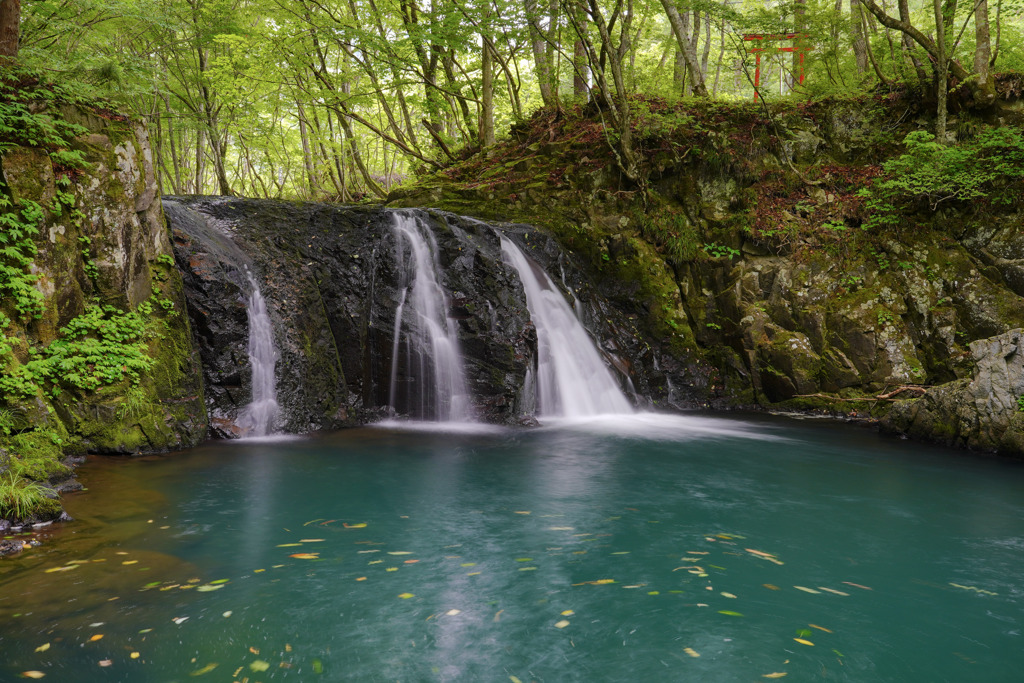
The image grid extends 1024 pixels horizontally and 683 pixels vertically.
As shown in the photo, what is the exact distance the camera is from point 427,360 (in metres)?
9.83

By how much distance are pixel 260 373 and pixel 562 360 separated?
17.1 ft

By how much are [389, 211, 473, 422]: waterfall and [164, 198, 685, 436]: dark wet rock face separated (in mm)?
49

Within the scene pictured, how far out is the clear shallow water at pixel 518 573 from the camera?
3.16 meters

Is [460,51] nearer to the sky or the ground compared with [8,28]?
nearer to the sky

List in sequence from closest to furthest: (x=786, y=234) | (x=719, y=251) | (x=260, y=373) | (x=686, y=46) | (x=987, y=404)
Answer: (x=987, y=404) → (x=260, y=373) → (x=786, y=234) → (x=719, y=251) → (x=686, y=46)

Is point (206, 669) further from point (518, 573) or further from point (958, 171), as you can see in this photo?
point (958, 171)

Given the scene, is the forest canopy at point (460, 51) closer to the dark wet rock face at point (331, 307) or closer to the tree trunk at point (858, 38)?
the tree trunk at point (858, 38)

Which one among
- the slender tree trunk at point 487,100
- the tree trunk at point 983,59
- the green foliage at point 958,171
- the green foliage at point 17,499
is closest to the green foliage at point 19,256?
the green foliage at point 17,499

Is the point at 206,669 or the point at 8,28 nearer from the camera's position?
the point at 206,669

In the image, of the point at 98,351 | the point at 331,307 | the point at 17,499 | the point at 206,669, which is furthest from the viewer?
the point at 331,307

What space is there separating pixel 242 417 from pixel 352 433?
1498 millimetres

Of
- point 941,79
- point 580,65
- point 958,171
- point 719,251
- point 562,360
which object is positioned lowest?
point 562,360

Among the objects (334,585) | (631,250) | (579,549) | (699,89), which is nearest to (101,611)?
(334,585)

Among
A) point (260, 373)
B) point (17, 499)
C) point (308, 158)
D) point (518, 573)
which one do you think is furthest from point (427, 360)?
point (308, 158)
